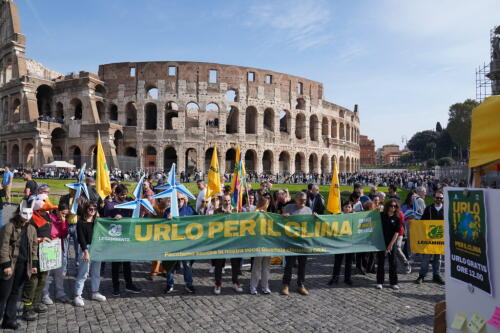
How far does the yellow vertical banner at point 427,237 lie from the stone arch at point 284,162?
1418 inches

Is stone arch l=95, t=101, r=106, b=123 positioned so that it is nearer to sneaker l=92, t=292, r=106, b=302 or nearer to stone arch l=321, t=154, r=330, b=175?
stone arch l=321, t=154, r=330, b=175

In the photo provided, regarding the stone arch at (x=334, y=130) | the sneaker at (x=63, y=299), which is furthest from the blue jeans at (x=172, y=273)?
the stone arch at (x=334, y=130)

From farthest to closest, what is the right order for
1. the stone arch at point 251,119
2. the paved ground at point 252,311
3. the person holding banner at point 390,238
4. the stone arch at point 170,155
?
the stone arch at point 251,119 → the stone arch at point 170,155 → the person holding banner at point 390,238 → the paved ground at point 252,311

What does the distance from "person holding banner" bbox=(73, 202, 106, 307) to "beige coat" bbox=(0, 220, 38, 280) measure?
0.88 m

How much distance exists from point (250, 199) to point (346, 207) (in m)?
2.55

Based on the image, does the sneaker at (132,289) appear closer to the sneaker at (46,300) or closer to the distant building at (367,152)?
the sneaker at (46,300)

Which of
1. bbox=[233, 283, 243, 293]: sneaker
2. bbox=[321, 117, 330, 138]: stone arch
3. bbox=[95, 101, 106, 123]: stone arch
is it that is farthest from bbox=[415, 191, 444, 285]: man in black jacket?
bbox=[321, 117, 330, 138]: stone arch

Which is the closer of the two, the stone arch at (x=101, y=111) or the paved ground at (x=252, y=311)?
the paved ground at (x=252, y=311)

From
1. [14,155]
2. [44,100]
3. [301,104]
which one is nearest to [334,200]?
[301,104]

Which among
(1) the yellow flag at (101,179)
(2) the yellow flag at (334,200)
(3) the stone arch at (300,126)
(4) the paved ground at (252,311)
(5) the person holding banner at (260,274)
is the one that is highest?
(3) the stone arch at (300,126)

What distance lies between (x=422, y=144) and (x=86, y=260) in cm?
9993

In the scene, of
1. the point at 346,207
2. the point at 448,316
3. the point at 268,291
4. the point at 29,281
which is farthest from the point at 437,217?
the point at 29,281

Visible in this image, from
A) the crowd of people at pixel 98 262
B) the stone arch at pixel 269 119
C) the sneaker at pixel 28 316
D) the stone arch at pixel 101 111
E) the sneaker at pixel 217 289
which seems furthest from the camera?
the stone arch at pixel 269 119

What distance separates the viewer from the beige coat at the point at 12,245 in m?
4.52
